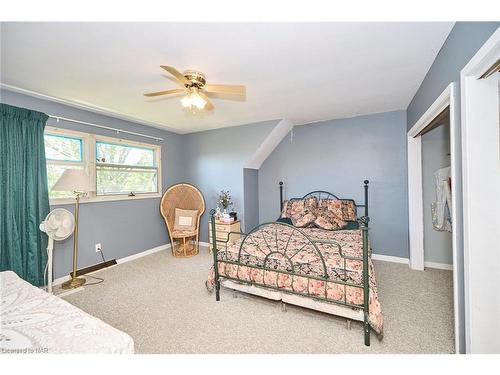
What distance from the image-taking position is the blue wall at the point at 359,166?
340cm

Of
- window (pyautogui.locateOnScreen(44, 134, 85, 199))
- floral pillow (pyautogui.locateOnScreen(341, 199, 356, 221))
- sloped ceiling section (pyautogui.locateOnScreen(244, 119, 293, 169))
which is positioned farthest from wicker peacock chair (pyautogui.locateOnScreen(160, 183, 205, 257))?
floral pillow (pyautogui.locateOnScreen(341, 199, 356, 221))

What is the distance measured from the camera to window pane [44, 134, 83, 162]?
2.78m

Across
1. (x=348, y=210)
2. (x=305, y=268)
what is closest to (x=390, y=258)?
(x=348, y=210)

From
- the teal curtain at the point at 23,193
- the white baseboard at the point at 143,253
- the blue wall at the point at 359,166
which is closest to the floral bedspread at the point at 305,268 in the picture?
the blue wall at the point at 359,166

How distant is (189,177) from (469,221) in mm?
4446

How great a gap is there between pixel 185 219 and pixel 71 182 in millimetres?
2047

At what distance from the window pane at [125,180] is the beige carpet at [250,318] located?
4.58 feet

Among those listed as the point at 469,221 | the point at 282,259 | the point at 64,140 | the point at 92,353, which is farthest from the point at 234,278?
the point at 64,140

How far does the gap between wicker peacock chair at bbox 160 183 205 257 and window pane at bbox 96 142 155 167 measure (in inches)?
28.4

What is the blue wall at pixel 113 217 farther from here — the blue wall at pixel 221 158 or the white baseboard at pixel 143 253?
the blue wall at pixel 221 158

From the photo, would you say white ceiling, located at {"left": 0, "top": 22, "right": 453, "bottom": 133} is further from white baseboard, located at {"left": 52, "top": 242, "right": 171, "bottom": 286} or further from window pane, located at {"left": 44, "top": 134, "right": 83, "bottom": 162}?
white baseboard, located at {"left": 52, "top": 242, "right": 171, "bottom": 286}

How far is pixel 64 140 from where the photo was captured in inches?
116

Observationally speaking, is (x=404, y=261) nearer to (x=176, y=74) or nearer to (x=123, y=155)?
(x=176, y=74)

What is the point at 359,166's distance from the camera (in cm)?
366
